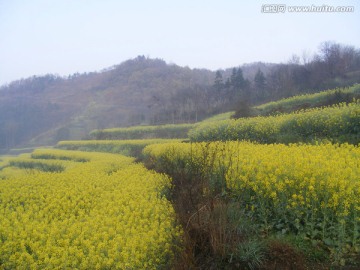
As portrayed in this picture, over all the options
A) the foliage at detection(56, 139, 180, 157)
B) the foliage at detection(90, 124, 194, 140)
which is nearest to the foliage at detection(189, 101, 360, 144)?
the foliage at detection(56, 139, 180, 157)

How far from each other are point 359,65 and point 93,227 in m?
52.7

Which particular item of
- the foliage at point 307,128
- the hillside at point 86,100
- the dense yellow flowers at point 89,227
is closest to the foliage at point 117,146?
the foliage at point 307,128

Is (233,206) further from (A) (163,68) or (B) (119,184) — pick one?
(A) (163,68)

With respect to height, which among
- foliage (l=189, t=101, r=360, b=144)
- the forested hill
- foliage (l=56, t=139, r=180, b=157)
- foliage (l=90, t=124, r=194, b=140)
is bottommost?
foliage (l=56, t=139, r=180, b=157)

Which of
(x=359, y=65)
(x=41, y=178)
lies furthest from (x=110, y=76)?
(x=41, y=178)

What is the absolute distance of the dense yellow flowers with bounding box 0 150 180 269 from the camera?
513 centimetres

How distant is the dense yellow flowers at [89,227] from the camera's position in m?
5.13

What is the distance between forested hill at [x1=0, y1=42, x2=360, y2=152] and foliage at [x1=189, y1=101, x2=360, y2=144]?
9.83 metres

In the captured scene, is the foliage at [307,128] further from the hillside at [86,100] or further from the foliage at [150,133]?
the hillside at [86,100]

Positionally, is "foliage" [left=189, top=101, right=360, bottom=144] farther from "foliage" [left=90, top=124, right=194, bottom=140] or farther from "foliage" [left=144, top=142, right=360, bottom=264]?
"foliage" [left=90, top=124, right=194, bottom=140]

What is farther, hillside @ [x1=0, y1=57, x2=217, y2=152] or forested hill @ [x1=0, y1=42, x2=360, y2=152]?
hillside @ [x1=0, y1=57, x2=217, y2=152]

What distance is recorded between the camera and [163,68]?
115125 millimetres

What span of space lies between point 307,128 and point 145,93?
89.2 metres

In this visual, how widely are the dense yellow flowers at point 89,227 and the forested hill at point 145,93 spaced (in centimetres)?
1782
